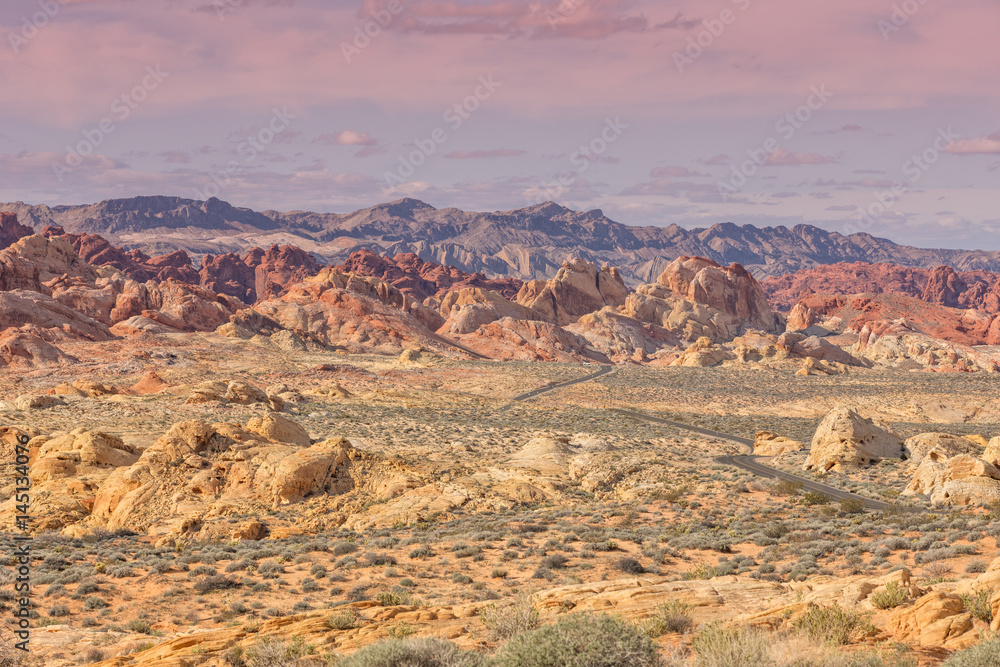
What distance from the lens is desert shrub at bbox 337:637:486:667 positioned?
10336 mm

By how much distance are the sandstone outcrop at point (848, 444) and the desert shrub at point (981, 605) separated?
93.9 ft

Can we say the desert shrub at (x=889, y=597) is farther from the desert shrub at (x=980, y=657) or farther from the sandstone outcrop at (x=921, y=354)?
the sandstone outcrop at (x=921, y=354)

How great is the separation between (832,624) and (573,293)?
552 ft

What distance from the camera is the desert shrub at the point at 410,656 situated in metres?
10.3

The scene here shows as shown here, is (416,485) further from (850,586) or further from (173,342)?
(173,342)

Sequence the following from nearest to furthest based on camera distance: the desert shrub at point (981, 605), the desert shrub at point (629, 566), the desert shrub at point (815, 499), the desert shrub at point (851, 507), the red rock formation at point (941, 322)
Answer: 1. the desert shrub at point (981, 605)
2. the desert shrub at point (629, 566)
3. the desert shrub at point (851, 507)
4. the desert shrub at point (815, 499)
5. the red rock formation at point (941, 322)

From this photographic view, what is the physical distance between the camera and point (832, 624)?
11.5 m

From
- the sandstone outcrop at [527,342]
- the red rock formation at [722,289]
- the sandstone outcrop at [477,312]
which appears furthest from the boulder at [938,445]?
the red rock formation at [722,289]

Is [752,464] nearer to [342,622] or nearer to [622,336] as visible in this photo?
[342,622]

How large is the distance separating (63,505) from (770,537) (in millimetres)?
29584

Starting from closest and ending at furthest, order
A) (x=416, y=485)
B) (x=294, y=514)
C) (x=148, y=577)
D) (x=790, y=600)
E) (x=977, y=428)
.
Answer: (x=790, y=600) < (x=148, y=577) < (x=294, y=514) < (x=416, y=485) < (x=977, y=428)

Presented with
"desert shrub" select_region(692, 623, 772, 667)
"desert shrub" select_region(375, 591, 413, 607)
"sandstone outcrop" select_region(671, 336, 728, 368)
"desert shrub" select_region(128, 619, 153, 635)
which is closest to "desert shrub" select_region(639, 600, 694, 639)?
"desert shrub" select_region(692, 623, 772, 667)

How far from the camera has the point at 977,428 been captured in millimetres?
60812

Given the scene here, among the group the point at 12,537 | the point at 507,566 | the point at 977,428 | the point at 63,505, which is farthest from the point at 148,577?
the point at 977,428
